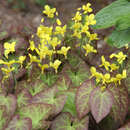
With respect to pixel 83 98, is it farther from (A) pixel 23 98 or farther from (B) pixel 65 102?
(A) pixel 23 98

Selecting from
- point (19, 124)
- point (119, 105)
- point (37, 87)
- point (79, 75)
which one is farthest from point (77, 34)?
point (19, 124)

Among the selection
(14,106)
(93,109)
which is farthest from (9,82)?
(93,109)

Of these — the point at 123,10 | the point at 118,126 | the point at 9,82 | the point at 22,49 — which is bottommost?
the point at 118,126

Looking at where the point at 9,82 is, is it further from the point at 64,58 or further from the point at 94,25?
the point at 94,25

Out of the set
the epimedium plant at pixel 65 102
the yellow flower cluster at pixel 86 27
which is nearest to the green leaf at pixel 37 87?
the epimedium plant at pixel 65 102

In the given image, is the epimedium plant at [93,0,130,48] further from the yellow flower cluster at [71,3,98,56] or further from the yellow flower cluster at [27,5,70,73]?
the yellow flower cluster at [27,5,70,73]

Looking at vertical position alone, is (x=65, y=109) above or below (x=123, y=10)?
below

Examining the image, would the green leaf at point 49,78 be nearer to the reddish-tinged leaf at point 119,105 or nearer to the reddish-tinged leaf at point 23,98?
the reddish-tinged leaf at point 23,98
